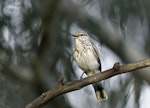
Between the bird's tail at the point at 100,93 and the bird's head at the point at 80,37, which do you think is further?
the bird's head at the point at 80,37

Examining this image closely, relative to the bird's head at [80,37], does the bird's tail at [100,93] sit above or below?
below

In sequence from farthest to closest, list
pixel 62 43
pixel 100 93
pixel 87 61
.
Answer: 1. pixel 62 43
2. pixel 87 61
3. pixel 100 93

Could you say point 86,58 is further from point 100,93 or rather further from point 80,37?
point 100,93

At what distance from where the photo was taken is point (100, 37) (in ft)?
12.4

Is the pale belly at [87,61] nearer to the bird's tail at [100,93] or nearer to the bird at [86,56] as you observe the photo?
the bird at [86,56]

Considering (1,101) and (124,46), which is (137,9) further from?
(1,101)

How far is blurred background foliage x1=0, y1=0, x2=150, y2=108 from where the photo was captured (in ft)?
11.4

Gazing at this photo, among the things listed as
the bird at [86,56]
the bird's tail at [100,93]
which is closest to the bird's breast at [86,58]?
the bird at [86,56]

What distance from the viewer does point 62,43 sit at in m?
3.70

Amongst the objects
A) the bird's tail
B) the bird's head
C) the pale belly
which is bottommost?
the bird's tail

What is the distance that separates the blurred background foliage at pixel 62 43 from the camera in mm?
3479

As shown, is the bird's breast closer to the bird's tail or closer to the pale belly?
the pale belly

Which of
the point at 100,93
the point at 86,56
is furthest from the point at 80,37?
the point at 100,93

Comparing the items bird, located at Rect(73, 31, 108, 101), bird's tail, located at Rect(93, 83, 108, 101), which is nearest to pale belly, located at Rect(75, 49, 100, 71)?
bird, located at Rect(73, 31, 108, 101)
